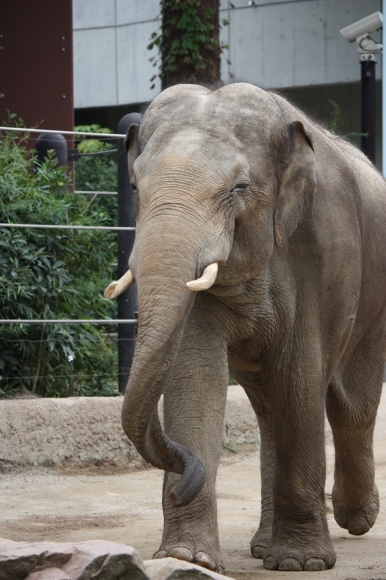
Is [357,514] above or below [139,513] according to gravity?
above

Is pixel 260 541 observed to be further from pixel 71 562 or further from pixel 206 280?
pixel 71 562

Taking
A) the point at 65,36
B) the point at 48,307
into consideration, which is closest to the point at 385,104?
the point at 65,36

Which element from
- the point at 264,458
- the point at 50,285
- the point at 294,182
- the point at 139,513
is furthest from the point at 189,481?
the point at 50,285

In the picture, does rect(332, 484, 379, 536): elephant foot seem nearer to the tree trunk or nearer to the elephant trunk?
the elephant trunk

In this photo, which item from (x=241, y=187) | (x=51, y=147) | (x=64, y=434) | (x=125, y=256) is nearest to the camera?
(x=241, y=187)

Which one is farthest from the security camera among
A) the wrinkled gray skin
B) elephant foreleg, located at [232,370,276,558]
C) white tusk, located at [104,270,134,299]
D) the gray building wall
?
white tusk, located at [104,270,134,299]

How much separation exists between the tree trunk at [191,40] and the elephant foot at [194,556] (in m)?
7.45

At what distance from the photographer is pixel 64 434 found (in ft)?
28.0

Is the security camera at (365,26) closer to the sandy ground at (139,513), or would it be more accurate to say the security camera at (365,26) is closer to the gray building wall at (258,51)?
the gray building wall at (258,51)

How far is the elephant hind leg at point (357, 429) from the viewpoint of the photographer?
21.8ft

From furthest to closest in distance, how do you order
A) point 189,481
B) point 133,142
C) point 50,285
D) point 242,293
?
point 50,285 → point 133,142 → point 242,293 → point 189,481

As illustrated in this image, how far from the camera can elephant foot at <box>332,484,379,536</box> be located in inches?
263

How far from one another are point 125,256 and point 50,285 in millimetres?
840

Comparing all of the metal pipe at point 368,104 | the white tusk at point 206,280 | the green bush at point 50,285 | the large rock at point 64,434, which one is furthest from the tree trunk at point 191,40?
the white tusk at point 206,280
